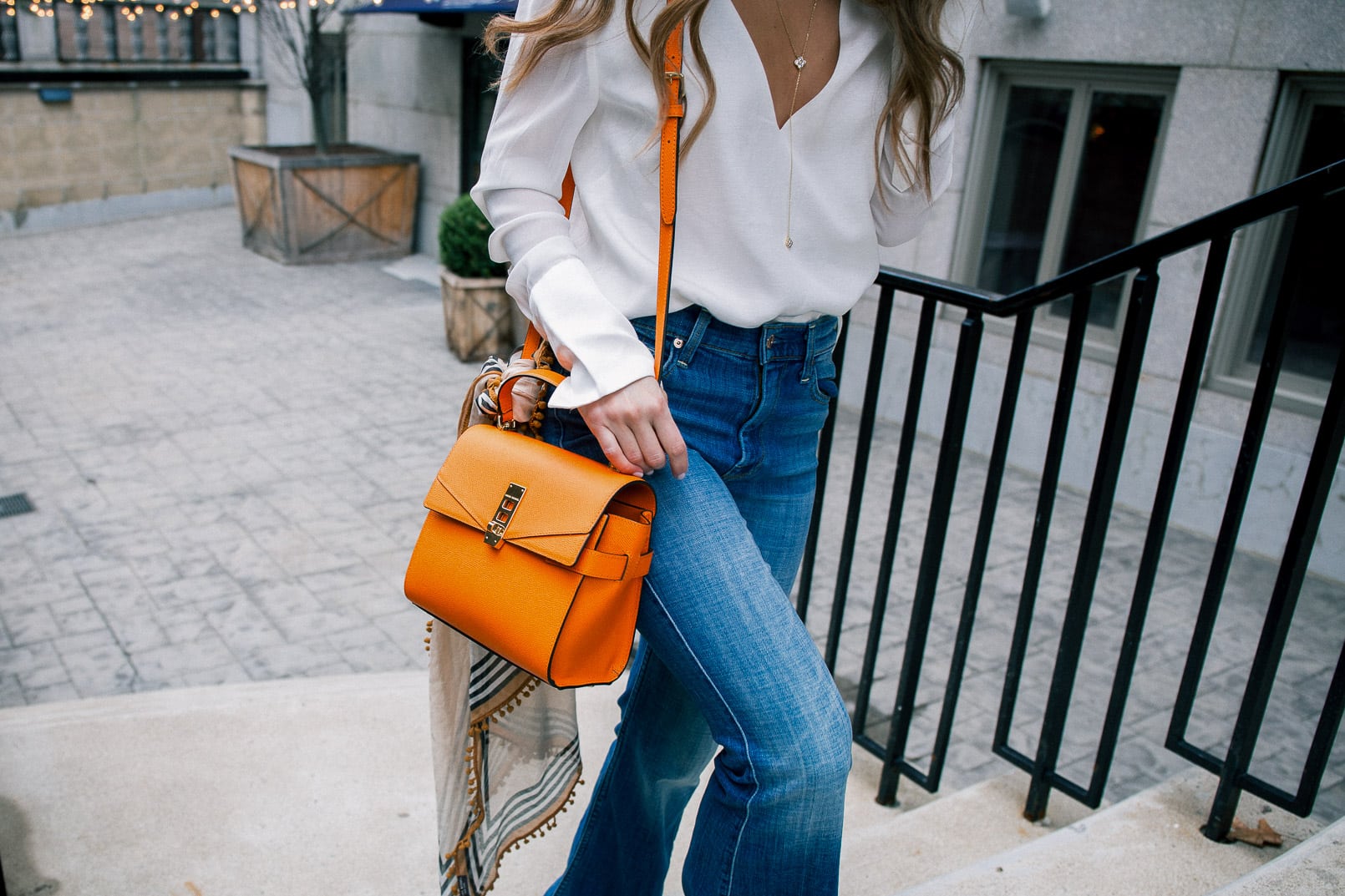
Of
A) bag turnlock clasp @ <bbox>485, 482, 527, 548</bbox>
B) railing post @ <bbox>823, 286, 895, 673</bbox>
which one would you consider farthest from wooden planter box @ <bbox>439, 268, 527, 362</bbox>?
bag turnlock clasp @ <bbox>485, 482, 527, 548</bbox>

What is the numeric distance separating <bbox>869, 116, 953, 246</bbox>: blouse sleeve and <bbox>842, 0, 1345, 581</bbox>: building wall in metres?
4.00

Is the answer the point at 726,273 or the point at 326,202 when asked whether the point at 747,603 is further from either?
the point at 326,202

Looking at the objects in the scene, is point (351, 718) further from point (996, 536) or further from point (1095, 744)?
point (996, 536)

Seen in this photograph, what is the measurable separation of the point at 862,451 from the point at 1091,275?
2.09ft

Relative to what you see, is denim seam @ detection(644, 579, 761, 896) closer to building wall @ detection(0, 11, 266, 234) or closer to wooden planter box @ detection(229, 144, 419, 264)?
wooden planter box @ detection(229, 144, 419, 264)

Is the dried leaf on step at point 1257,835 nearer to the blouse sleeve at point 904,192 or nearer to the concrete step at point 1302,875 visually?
the concrete step at point 1302,875

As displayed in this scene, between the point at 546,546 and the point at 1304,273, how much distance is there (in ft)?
16.3

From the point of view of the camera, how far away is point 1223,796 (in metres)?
2.04

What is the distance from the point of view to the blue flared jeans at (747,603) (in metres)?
1.39

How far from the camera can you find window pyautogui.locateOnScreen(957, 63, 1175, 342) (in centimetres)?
588

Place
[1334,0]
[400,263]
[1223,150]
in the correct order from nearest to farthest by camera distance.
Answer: [1334,0]
[1223,150]
[400,263]

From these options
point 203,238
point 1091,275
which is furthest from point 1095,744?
point 203,238

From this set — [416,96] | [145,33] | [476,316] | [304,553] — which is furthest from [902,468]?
[145,33]

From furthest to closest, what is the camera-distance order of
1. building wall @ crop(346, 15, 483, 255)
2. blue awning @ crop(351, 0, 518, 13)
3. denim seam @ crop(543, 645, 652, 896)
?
building wall @ crop(346, 15, 483, 255) < blue awning @ crop(351, 0, 518, 13) < denim seam @ crop(543, 645, 652, 896)
